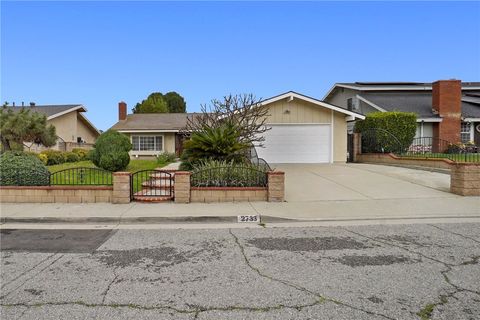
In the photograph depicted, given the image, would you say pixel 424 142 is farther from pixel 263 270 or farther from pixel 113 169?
pixel 263 270

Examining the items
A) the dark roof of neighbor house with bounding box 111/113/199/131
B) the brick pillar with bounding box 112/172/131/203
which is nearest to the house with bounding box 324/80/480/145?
the dark roof of neighbor house with bounding box 111/113/199/131

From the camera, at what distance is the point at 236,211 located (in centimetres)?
812

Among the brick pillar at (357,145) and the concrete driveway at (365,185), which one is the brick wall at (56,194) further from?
the brick pillar at (357,145)

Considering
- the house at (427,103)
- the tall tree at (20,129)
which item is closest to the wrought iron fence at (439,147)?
the house at (427,103)

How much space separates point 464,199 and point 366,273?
660cm

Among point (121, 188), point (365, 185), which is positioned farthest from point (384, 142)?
point (121, 188)

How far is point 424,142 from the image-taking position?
69.2 ft

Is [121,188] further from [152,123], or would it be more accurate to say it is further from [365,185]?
[152,123]

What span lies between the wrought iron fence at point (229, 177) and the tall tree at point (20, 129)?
41.2 ft

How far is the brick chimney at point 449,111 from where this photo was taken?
21.9m

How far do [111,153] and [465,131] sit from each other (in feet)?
71.4

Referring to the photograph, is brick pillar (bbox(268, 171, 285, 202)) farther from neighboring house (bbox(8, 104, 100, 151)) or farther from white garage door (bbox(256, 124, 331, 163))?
neighboring house (bbox(8, 104, 100, 151))

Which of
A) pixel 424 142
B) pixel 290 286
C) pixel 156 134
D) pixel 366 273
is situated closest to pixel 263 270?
pixel 290 286

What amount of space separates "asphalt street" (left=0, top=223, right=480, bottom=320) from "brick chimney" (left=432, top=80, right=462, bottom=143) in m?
17.6
